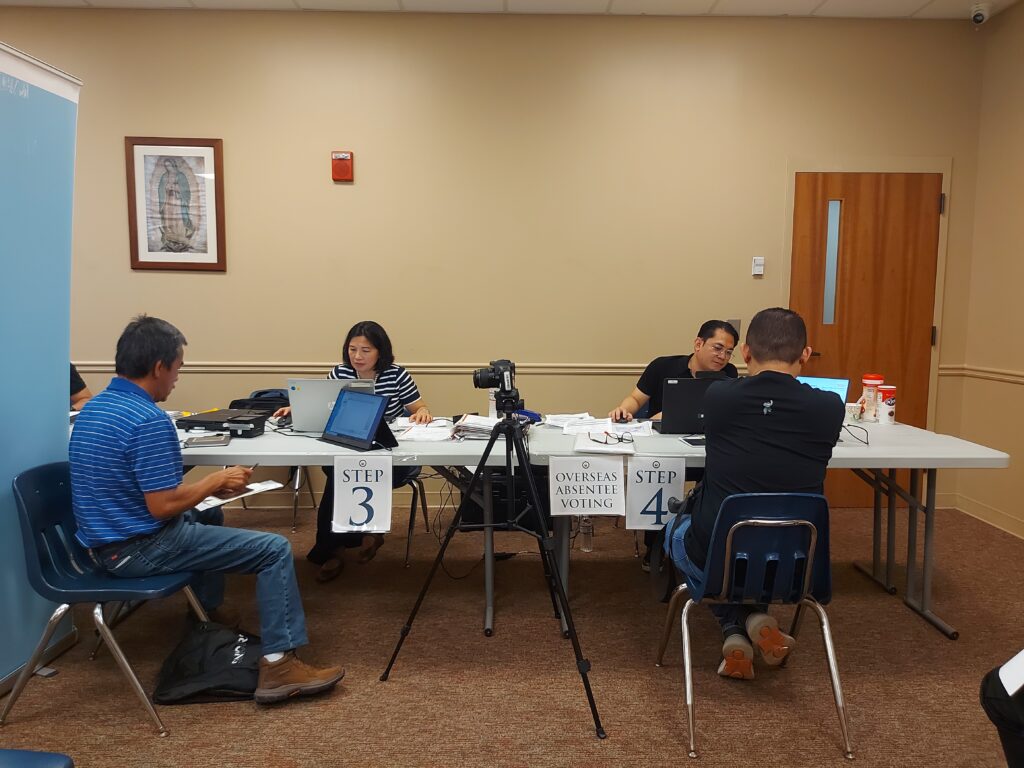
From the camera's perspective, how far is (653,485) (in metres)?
2.38

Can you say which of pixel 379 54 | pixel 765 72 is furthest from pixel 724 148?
pixel 379 54

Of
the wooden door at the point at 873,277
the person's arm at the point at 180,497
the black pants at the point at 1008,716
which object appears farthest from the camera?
the wooden door at the point at 873,277

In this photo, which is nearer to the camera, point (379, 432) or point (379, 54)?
point (379, 432)

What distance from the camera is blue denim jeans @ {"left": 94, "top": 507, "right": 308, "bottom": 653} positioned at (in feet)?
6.65

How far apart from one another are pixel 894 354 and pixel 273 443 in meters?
3.86

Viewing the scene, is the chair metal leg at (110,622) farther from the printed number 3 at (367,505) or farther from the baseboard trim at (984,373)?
the baseboard trim at (984,373)

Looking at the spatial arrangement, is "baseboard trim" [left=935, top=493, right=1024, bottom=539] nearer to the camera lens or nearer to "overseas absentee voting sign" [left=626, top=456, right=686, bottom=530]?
"overseas absentee voting sign" [left=626, top=456, right=686, bottom=530]

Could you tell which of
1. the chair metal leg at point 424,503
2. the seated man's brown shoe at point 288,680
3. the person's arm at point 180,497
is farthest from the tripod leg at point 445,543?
the chair metal leg at point 424,503

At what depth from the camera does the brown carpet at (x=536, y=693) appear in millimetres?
1880

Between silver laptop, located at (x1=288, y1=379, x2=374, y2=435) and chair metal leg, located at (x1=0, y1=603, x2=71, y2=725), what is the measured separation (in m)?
1.05

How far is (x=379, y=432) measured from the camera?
8.09 feet

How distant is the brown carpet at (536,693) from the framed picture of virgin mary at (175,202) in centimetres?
211

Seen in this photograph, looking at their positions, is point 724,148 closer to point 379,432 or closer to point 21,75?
point 379,432

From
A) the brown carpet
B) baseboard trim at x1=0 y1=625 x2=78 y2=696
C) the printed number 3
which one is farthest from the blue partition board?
the printed number 3
